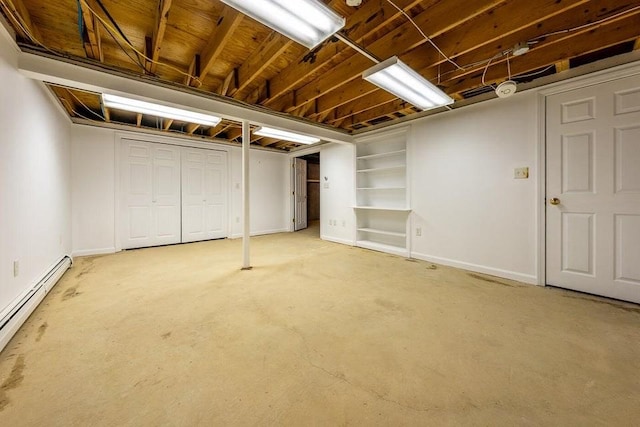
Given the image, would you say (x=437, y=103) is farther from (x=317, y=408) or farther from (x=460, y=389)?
(x=317, y=408)

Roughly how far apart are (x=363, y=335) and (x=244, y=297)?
1.31 meters

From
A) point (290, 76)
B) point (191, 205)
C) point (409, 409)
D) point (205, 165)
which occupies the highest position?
point (290, 76)

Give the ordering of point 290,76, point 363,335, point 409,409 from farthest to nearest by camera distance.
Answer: point 290,76, point 363,335, point 409,409

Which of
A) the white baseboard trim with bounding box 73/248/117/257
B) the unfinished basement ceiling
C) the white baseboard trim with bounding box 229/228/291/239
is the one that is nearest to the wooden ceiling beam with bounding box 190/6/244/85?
the unfinished basement ceiling

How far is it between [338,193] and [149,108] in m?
3.64

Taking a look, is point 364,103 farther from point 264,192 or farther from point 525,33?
point 264,192

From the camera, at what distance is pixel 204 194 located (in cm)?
580

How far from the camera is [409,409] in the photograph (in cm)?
120

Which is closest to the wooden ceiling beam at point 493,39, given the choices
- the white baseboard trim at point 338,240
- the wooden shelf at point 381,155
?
the wooden shelf at point 381,155

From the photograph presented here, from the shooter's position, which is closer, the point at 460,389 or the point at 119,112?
the point at 460,389

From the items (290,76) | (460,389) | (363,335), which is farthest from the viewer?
(290,76)

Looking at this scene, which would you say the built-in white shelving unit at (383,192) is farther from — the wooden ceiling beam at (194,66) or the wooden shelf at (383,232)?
the wooden ceiling beam at (194,66)

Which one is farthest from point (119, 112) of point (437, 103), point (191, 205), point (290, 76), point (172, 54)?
point (437, 103)

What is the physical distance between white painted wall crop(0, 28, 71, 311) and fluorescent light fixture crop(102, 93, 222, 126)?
61 centimetres
